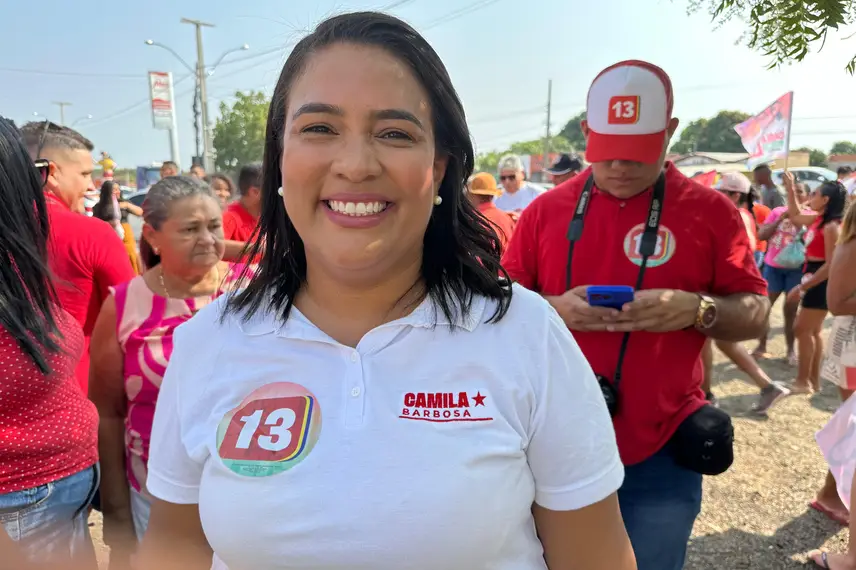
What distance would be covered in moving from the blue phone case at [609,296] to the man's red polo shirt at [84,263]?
6.84ft

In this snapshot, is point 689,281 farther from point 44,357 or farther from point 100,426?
point 100,426

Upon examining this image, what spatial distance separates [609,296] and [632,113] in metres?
0.70

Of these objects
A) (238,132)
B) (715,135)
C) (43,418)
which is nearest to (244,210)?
(43,418)

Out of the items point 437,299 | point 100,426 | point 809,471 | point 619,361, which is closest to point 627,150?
point 619,361

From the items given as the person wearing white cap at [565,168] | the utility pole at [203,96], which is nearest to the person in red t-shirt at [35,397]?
the person wearing white cap at [565,168]

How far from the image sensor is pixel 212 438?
3.86 feet

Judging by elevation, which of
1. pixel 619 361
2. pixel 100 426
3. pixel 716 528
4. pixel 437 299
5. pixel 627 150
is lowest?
pixel 716 528

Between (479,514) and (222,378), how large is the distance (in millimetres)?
575

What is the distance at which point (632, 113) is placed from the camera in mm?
2104

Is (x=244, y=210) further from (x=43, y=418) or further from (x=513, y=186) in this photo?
(x=43, y=418)

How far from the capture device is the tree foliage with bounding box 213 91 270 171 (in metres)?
41.9

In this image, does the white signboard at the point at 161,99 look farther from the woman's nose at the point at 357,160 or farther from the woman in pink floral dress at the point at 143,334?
the woman's nose at the point at 357,160

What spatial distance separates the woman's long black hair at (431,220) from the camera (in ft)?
4.05

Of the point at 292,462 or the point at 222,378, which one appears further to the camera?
the point at 222,378
